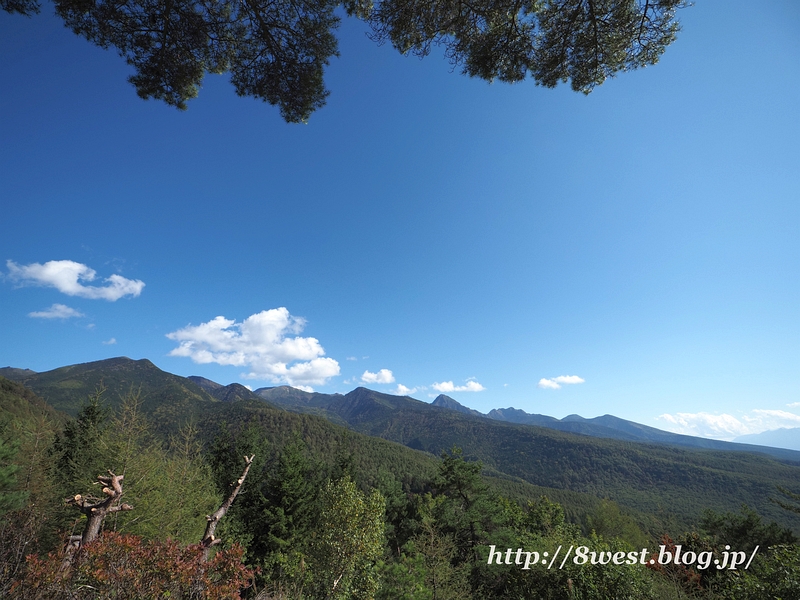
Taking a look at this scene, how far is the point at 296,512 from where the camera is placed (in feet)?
75.6

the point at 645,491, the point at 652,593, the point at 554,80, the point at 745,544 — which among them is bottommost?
the point at 645,491

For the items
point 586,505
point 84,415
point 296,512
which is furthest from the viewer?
point 586,505

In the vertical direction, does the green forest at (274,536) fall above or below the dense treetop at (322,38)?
below

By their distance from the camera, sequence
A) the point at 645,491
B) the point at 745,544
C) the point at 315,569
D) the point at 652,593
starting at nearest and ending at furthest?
the point at 652,593
the point at 315,569
the point at 745,544
the point at 645,491

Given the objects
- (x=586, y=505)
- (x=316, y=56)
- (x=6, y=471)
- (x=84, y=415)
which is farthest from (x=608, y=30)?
(x=586, y=505)

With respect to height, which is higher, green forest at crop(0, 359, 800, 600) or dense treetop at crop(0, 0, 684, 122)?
dense treetop at crop(0, 0, 684, 122)

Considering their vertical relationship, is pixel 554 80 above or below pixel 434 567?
above

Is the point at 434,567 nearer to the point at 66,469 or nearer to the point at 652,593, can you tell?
the point at 652,593

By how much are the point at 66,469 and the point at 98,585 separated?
22.7 metres

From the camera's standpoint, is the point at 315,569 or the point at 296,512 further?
the point at 296,512

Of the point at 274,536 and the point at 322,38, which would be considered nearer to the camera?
the point at 322,38

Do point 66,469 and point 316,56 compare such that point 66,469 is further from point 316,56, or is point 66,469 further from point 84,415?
point 316,56

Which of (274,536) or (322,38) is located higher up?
(322,38)

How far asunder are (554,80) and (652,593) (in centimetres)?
1428
